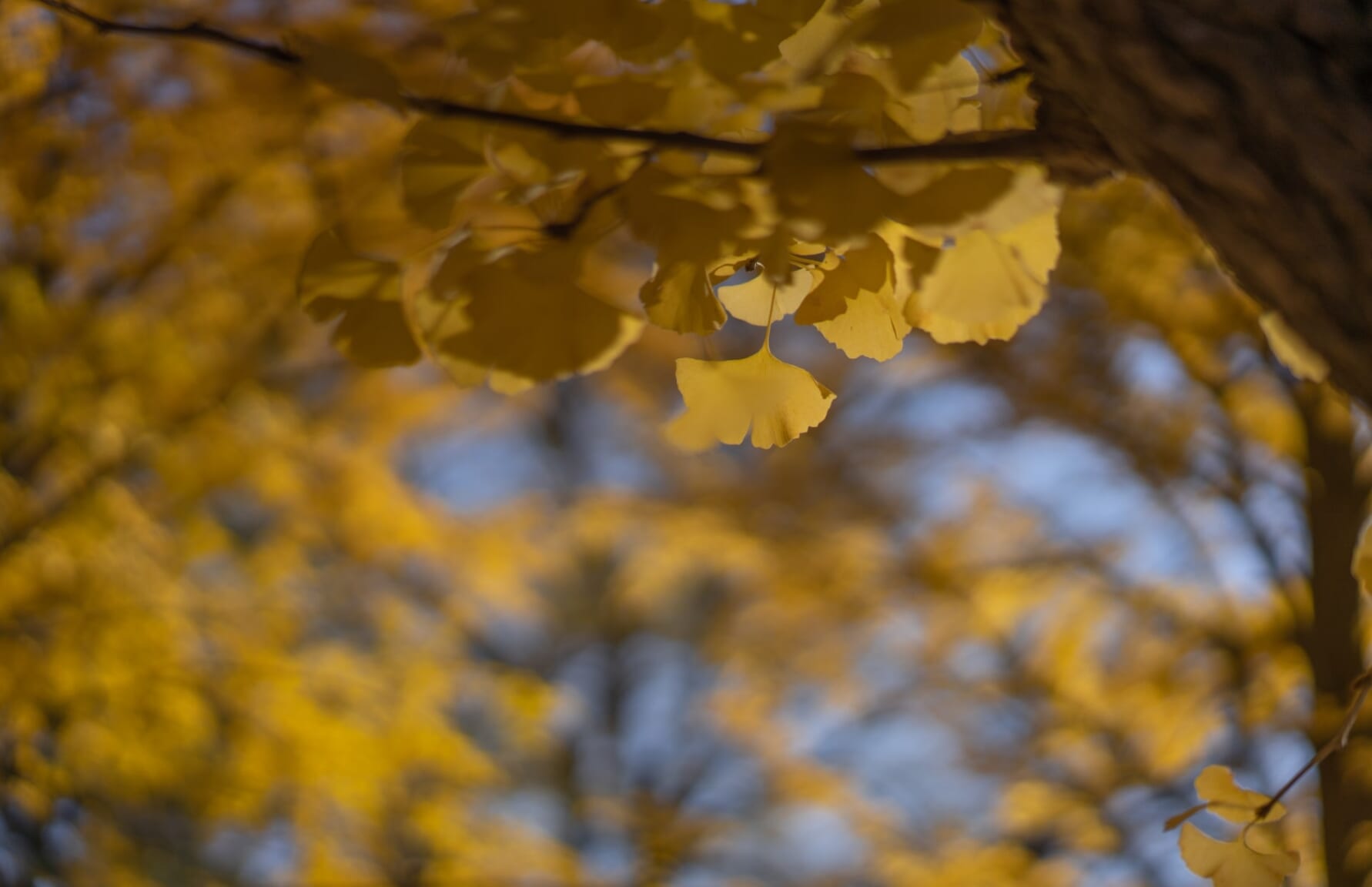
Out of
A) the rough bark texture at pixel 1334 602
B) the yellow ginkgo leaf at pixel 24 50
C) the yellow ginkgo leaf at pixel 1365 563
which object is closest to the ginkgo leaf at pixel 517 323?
the yellow ginkgo leaf at pixel 1365 563

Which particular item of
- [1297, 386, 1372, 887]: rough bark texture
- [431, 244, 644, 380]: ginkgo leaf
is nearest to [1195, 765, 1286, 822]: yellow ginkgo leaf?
[431, 244, 644, 380]: ginkgo leaf

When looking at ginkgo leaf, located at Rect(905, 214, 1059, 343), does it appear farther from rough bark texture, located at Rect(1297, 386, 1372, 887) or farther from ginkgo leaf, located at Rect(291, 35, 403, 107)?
rough bark texture, located at Rect(1297, 386, 1372, 887)

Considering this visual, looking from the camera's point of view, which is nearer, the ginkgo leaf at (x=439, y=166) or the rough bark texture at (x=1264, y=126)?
the rough bark texture at (x=1264, y=126)

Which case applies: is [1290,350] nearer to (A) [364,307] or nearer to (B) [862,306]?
(B) [862,306]

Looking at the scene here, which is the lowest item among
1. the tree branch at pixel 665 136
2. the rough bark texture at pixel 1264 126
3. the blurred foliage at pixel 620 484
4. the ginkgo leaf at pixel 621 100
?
the blurred foliage at pixel 620 484

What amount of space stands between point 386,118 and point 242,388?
0.57 meters

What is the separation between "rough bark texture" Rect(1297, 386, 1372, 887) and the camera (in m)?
1.24

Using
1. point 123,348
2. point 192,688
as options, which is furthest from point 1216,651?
point 123,348

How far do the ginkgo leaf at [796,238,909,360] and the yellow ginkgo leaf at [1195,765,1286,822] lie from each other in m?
0.29

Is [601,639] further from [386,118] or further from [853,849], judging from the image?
[386,118]

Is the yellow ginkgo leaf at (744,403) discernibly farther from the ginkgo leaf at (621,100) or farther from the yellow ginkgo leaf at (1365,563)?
the yellow ginkgo leaf at (1365,563)

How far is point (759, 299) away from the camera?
49 centimetres

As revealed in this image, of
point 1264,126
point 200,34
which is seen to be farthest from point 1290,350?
point 200,34

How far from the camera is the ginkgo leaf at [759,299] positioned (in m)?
0.45
